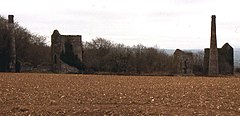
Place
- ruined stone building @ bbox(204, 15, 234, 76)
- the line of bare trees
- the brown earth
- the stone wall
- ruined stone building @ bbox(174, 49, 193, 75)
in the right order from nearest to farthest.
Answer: the brown earth → the line of bare trees → ruined stone building @ bbox(174, 49, 193, 75) → ruined stone building @ bbox(204, 15, 234, 76) → the stone wall

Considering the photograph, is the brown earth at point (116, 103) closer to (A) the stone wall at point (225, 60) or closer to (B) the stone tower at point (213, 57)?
(B) the stone tower at point (213, 57)

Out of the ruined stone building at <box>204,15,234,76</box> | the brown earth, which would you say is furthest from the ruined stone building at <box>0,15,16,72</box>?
the brown earth

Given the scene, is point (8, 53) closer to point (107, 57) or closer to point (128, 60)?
point (107, 57)

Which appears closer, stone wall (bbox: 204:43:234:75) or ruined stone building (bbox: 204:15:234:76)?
ruined stone building (bbox: 204:15:234:76)

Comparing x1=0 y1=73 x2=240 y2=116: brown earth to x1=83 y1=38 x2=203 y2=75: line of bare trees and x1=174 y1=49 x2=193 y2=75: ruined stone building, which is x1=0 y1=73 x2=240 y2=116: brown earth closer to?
x1=83 y1=38 x2=203 y2=75: line of bare trees

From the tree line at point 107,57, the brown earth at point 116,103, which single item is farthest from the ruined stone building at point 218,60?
the brown earth at point 116,103

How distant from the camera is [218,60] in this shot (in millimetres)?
47312

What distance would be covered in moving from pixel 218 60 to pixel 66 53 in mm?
17239

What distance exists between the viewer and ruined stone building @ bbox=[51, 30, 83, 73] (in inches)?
1738

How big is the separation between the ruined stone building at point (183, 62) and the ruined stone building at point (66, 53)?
10.4 metres

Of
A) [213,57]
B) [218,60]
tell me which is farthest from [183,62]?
[218,60]

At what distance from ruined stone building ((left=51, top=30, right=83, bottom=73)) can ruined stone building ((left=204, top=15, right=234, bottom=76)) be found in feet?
47.4

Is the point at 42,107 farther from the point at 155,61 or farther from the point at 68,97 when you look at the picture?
the point at 155,61

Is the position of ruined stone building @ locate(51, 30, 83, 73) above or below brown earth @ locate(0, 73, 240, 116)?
above
